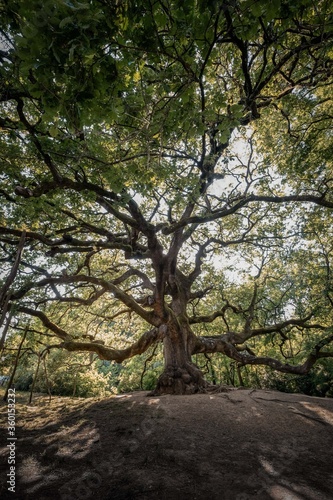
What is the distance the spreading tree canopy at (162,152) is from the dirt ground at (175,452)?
2.19 metres

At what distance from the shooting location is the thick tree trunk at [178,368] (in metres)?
7.55

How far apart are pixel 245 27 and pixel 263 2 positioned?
53cm

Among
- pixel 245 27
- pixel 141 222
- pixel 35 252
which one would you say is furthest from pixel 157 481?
pixel 35 252

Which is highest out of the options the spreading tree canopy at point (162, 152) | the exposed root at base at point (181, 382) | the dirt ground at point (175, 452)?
the spreading tree canopy at point (162, 152)

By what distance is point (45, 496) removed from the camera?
107 inches

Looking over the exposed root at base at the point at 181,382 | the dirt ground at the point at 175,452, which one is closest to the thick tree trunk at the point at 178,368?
the exposed root at base at the point at 181,382

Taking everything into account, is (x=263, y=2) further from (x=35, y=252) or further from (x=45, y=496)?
(x=35, y=252)

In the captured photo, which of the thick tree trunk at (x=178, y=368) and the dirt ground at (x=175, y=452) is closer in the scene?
the dirt ground at (x=175, y=452)

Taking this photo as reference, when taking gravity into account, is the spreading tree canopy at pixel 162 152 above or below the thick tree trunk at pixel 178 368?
above

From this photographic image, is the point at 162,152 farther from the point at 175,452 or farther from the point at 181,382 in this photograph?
the point at 181,382

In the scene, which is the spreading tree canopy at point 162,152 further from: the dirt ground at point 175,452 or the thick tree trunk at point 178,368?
the dirt ground at point 175,452

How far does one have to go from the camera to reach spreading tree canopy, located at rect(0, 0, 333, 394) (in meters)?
2.38

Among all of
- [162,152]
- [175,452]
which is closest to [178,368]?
[175,452]

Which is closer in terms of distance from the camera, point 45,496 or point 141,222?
point 45,496
